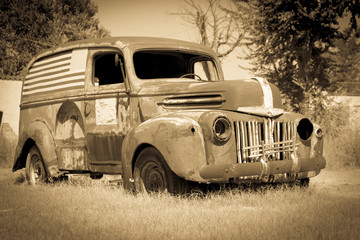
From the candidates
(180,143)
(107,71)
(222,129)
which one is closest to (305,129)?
(222,129)

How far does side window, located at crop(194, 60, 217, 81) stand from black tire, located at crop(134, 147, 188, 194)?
2.23m

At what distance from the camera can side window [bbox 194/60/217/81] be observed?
7754mm

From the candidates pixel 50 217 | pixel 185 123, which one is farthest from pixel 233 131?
pixel 50 217

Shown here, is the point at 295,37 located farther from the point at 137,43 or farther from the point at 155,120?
the point at 155,120

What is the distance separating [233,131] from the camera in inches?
221

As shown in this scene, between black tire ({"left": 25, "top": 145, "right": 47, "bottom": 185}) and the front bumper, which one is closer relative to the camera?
the front bumper

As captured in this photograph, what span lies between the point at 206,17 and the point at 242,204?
15.5m

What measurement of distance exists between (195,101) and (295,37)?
9995 millimetres

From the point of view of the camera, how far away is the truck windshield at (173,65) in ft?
22.8

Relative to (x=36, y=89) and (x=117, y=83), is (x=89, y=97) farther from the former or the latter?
(x=36, y=89)

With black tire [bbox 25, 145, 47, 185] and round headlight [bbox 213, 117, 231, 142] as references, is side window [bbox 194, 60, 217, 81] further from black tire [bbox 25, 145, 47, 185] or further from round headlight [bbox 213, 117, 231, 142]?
black tire [bbox 25, 145, 47, 185]

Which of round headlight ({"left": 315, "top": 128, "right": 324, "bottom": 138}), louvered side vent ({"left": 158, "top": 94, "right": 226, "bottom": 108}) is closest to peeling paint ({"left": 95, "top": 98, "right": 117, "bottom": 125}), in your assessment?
louvered side vent ({"left": 158, "top": 94, "right": 226, "bottom": 108})

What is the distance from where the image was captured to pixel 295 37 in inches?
602

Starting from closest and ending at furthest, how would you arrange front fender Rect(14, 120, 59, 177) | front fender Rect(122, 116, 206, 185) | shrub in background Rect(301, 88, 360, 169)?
front fender Rect(122, 116, 206, 185) → front fender Rect(14, 120, 59, 177) → shrub in background Rect(301, 88, 360, 169)
